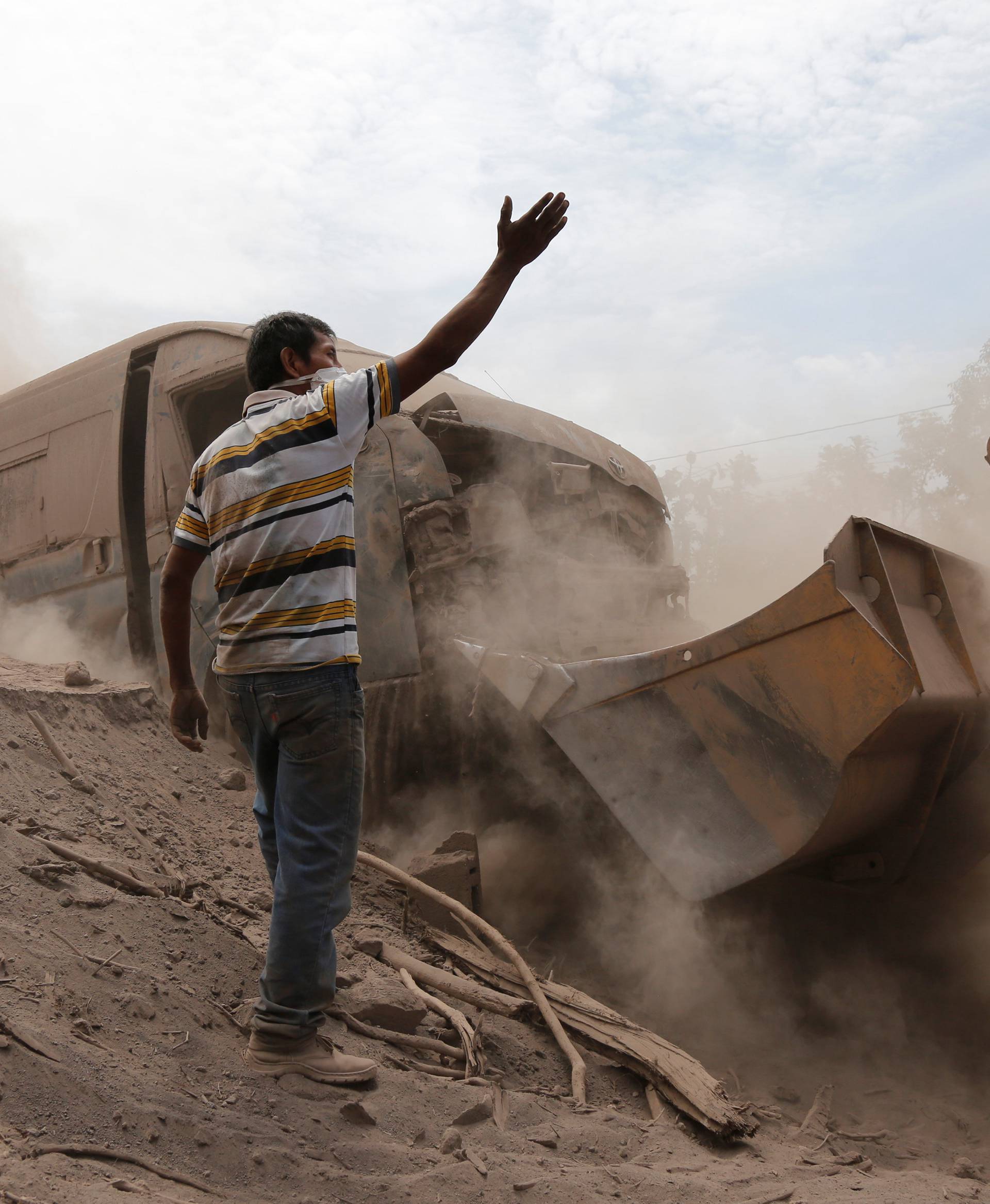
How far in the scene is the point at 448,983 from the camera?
2.95 meters

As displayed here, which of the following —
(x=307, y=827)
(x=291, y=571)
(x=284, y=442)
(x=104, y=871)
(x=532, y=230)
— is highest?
(x=532, y=230)

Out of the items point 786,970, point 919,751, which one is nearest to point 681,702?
point 919,751

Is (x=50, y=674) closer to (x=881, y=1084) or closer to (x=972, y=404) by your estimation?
(x=881, y=1084)

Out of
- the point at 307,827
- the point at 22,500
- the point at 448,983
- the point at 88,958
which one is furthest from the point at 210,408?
A: the point at 307,827

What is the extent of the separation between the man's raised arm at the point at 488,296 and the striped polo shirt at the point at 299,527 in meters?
0.06

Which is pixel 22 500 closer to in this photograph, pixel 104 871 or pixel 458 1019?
pixel 104 871

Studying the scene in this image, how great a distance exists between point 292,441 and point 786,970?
8.77 ft

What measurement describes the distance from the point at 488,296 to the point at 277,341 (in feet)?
1.77

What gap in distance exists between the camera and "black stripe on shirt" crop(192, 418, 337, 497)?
2146 mm

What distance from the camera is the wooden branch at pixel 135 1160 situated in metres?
1.63

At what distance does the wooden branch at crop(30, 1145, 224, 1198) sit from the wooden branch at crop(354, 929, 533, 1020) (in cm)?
131

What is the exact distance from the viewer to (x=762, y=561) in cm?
1056

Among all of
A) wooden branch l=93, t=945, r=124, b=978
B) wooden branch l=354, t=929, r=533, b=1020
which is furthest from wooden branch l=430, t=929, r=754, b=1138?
wooden branch l=93, t=945, r=124, b=978

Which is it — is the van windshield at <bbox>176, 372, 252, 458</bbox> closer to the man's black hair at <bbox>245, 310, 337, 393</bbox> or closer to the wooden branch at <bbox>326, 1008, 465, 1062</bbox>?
the man's black hair at <bbox>245, 310, 337, 393</bbox>
